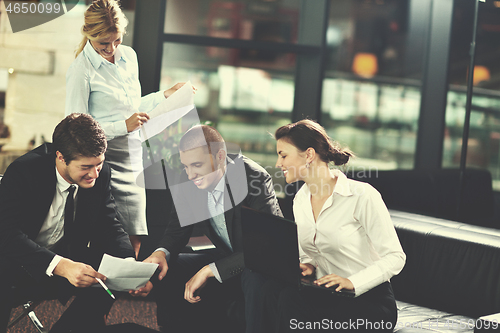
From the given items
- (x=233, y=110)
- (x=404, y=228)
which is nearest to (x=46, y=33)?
(x=233, y=110)

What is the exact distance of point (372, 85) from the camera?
592 centimetres

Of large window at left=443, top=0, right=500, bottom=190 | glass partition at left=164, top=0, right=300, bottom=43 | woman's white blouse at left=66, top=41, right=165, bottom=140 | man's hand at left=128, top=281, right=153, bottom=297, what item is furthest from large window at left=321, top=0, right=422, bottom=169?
man's hand at left=128, top=281, right=153, bottom=297

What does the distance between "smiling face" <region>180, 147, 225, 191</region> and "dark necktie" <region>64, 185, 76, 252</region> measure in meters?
0.50

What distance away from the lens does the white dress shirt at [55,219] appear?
2.18 metres

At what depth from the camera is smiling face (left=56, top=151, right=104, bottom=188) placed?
6.84ft

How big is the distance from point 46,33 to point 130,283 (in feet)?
7.78

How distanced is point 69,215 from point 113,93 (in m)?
0.67

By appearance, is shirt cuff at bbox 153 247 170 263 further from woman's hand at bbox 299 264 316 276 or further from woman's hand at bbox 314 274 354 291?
woman's hand at bbox 314 274 354 291

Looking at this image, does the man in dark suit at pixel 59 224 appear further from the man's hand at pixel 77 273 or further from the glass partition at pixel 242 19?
the glass partition at pixel 242 19

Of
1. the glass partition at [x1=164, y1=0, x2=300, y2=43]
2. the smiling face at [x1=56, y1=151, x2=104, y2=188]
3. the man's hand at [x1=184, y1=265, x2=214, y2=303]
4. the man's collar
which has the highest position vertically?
the glass partition at [x1=164, y1=0, x2=300, y2=43]

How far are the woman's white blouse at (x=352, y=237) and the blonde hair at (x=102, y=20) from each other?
3.89 feet

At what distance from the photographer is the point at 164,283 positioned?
91.4 inches

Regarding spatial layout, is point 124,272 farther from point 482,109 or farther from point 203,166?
point 482,109

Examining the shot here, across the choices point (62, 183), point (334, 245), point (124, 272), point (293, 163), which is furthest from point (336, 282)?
point (62, 183)
